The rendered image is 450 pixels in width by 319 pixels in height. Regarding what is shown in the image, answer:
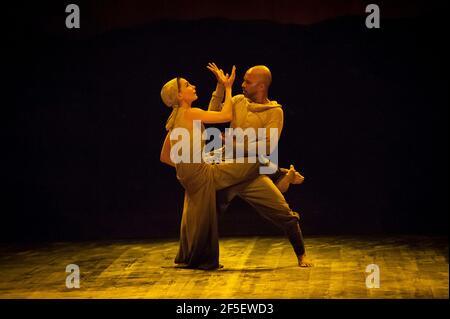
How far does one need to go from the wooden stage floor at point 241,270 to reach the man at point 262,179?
0.34 metres

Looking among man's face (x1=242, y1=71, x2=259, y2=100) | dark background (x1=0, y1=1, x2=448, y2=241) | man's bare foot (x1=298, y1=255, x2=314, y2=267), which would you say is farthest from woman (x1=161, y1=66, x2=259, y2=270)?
dark background (x1=0, y1=1, x2=448, y2=241)

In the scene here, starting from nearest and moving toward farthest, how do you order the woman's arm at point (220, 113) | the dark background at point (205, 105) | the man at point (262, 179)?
1. the woman's arm at point (220, 113)
2. the man at point (262, 179)
3. the dark background at point (205, 105)

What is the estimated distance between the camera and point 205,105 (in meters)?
9.22

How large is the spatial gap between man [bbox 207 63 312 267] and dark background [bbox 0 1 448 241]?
1428mm

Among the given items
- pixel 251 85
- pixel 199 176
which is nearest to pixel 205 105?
pixel 251 85

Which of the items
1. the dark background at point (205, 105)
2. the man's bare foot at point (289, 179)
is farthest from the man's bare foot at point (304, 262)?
the dark background at point (205, 105)

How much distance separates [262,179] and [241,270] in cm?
69

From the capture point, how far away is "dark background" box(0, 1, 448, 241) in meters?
8.91

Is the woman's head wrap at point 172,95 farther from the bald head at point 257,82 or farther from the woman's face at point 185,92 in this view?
the bald head at point 257,82

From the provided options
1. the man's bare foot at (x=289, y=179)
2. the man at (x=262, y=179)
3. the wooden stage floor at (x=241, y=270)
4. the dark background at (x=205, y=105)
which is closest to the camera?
the wooden stage floor at (x=241, y=270)

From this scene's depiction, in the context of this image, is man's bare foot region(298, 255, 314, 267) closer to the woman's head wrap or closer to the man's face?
the man's face

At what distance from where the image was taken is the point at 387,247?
8.36 meters

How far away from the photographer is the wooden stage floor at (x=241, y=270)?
21.9 feet

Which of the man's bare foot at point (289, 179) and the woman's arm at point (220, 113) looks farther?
the man's bare foot at point (289, 179)
